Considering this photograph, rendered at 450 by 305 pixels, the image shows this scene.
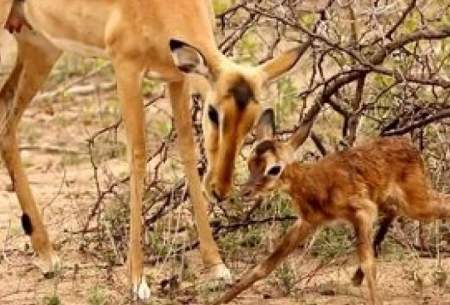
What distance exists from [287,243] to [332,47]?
1.00 m

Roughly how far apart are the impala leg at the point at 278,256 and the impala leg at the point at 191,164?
2.52ft

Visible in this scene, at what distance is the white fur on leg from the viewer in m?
7.27

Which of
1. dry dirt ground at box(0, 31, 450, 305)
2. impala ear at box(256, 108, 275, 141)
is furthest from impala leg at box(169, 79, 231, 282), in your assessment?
impala ear at box(256, 108, 275, 141)

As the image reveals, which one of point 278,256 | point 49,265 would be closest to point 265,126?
point 278,256

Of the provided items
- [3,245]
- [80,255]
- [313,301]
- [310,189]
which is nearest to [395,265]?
[313,301]

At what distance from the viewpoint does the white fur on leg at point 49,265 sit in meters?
7.27

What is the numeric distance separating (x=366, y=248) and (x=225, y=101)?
854 millimetres

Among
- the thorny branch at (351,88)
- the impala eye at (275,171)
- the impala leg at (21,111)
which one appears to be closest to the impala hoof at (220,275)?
the thorny branch at (351,88)

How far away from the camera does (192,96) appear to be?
766 cm

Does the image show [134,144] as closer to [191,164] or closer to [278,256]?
[191,164]

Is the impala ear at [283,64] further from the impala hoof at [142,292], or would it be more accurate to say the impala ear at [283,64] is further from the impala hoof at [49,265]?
the impala hoof at [49,265]

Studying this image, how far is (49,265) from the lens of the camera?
7.35 metres

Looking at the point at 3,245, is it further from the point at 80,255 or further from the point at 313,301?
the point at 313,301

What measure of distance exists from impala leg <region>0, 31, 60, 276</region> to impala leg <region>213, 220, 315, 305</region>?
1507 millimetres
